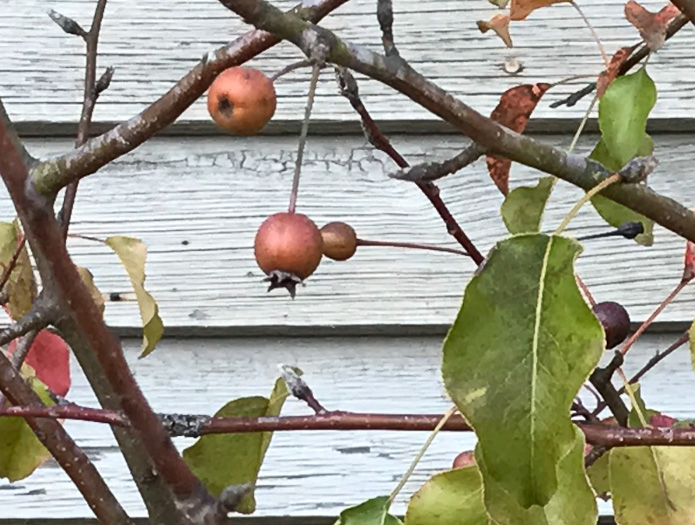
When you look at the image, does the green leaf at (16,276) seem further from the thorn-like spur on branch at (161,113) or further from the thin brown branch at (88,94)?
the thorn-like spur on branch at (161,113)

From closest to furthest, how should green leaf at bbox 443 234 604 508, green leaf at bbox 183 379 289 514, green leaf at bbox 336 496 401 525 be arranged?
green leaf at bbox 443 234 604 508 → green leaf at bbox 336 496 401 525 → green leaf at bbox 183 379 289 514

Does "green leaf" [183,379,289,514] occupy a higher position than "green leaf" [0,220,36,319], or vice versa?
"green leaf" [0,220,36,319]

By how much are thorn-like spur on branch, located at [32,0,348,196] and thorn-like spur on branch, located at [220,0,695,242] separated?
0.08 feet

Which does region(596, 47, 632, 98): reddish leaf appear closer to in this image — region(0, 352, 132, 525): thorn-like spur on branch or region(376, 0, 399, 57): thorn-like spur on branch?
region(376, 0, 399, 57): thorn-like spur on branch

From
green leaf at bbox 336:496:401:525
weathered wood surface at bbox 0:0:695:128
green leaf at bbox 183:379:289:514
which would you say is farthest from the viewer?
weathered wood surface at bbox 0:0:695:128

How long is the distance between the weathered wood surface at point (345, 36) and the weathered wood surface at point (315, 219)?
0.17 feet

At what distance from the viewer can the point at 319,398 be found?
0.98 metres

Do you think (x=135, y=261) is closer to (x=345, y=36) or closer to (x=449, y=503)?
(x=449, y=503)

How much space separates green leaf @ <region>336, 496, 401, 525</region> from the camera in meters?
0.32

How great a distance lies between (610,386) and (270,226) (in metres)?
0.19

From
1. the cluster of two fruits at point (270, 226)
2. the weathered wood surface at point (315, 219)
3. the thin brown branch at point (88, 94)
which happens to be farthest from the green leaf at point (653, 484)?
the weathered wood surface at point (315, 219)

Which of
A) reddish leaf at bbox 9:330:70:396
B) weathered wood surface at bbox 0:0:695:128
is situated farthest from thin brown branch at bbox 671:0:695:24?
weathered wood surface at bbox 0:0:695:128

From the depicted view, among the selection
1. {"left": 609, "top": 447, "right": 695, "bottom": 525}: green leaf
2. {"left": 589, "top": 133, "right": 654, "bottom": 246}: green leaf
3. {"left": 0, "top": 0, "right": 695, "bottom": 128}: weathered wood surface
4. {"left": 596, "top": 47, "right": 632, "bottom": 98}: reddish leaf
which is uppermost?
{"left": 0, "top": 0, "right": 695, "bottom": 128}: weathered wood surface

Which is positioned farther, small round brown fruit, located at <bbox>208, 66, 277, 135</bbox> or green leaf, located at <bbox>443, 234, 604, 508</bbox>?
small round brown fruit, located at <bbox>208, 66, 277, 135</bbox>
